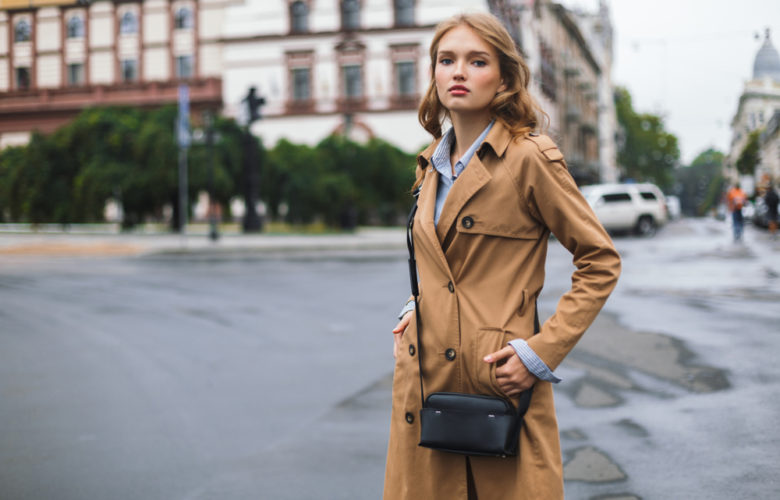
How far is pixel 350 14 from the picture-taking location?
51062 millimetres

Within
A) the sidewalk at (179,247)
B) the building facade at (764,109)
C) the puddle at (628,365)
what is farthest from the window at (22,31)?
the puddle at (628,365)

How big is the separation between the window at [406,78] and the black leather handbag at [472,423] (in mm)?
48790

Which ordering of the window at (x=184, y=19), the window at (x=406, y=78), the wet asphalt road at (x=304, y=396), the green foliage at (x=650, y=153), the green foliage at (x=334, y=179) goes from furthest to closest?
the green foliage at (x=650, y=153), the window at (x=184, y=19), the window at (x=406, y=78), the green foliage at (x=334, y=179), the wet asphalt road at (x=304, y=396)

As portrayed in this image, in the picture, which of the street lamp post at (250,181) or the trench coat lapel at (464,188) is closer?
the trench coat lapel at (464,188)

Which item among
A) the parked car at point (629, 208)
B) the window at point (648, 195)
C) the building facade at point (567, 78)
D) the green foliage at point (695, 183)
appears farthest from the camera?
the green foliage at point (695, 183)

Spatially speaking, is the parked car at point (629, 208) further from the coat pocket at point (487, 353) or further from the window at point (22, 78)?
the window at point (22, 78)

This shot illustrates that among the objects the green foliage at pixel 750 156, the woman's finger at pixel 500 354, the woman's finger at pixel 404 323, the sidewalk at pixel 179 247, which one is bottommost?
the sidewalk at pixel 179 247

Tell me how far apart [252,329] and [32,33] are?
40995 mm

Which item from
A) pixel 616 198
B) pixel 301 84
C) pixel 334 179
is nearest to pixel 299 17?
pixel 301 84

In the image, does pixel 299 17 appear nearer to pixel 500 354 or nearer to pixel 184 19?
pixel 184 19

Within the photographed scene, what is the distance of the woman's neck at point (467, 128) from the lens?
224 centimetres

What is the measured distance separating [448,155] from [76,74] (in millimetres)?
57030

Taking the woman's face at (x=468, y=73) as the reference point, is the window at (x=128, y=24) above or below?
above

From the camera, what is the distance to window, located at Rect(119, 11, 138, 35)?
54.3 m
